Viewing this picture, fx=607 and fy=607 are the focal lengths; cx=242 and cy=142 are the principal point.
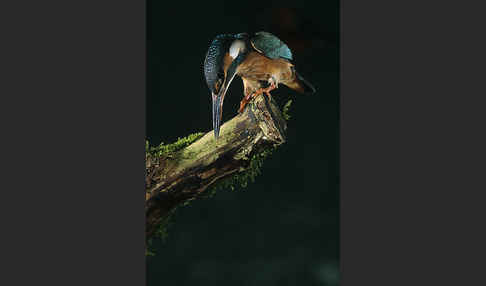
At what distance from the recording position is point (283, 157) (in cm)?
369

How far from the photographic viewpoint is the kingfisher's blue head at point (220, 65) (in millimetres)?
3498

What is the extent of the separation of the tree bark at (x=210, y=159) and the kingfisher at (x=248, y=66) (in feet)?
0.31

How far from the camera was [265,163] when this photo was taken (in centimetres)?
369

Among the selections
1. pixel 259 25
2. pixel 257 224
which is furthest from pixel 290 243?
Result: pixel 259 25

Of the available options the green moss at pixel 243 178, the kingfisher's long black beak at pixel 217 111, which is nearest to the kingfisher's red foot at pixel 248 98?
the kingfisher's long black beak at pixel 217 111

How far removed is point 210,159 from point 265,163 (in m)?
0.36

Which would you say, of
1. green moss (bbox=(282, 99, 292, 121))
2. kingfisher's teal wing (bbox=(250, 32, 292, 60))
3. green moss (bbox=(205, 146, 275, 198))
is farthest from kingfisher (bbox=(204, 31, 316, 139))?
green moss (bbox=(205, 146, 275, 198))

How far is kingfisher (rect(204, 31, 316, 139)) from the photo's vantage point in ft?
11.5

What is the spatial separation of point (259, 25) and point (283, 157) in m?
0.81

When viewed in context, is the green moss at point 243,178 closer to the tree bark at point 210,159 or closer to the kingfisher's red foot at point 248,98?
the tree bark at point 210,159

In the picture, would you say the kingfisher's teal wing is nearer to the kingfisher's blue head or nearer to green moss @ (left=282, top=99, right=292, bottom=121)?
the kingfisher's blue head

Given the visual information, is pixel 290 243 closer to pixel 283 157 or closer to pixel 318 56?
pixel 283 157

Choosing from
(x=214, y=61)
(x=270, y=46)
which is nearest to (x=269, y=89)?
(x=270, y=46)

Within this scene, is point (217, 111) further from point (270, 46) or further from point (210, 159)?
point (270, 46)
